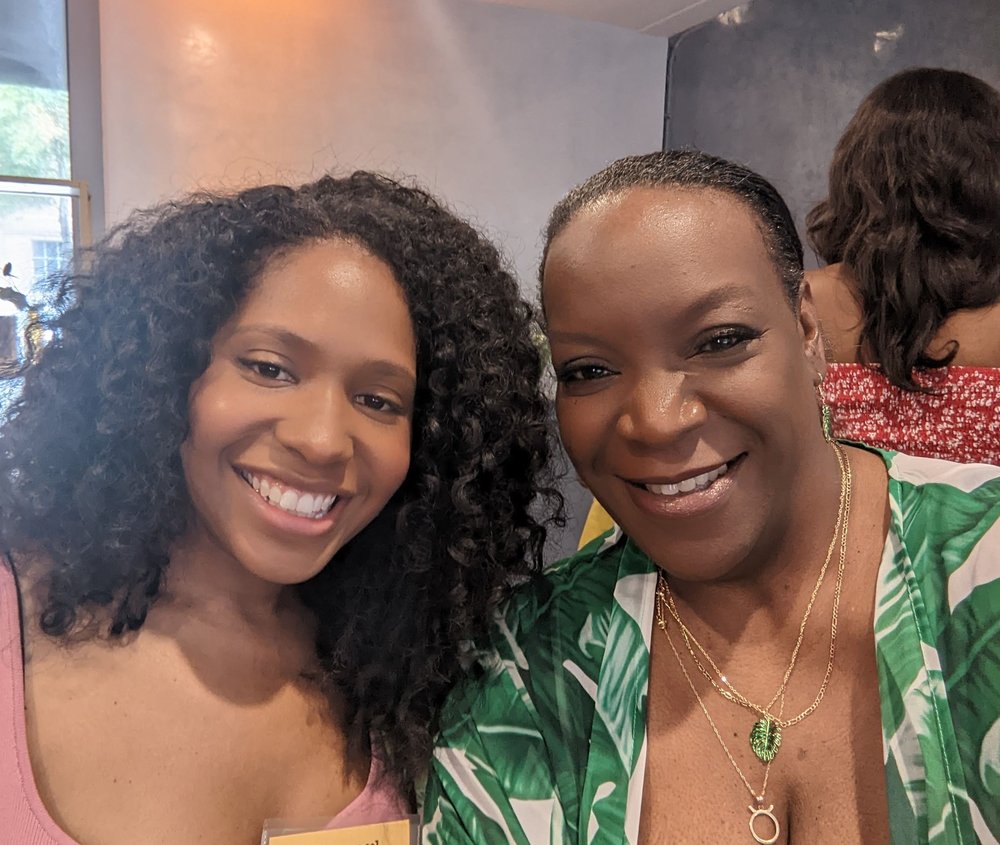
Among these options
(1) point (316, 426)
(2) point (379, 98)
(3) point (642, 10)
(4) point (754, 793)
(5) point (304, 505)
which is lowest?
(4) point (754, 793)

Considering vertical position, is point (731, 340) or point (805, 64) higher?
point (805, 64)

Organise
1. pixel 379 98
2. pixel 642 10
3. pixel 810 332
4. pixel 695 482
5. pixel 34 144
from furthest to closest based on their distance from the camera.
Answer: pixel 642 10 → pixel 379 98 → pixel 34 144 → pixel 810 332 → pixel 695 482

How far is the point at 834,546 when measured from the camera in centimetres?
122

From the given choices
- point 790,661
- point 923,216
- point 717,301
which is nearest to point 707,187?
point 717,301

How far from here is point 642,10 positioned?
4059mm

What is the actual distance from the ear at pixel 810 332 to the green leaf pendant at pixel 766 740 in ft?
1.55

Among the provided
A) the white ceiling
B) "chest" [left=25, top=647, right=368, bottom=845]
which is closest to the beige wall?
the white ceiling

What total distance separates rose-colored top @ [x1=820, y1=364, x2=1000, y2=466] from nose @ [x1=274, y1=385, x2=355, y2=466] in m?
1.07

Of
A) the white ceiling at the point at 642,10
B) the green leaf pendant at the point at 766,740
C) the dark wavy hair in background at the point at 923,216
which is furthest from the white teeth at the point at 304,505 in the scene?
the white ceiling at the point at 642,10

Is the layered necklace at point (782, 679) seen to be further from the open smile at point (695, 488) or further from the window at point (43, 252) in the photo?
the window at point (43, 252)

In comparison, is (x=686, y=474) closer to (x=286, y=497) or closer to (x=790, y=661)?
(x=790, y=661)

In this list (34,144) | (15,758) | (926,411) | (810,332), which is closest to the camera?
(15,758)

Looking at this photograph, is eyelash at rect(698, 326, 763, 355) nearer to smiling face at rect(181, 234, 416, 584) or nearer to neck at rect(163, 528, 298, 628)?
smiling face at rect(181, 234, 416, 584)

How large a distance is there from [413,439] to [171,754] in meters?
0.53
